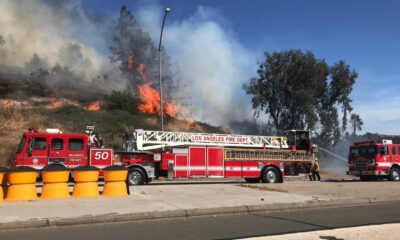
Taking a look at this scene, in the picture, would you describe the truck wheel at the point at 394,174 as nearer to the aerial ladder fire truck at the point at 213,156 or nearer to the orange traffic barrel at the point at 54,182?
the aerial ladder fire truck at the point at 213,156

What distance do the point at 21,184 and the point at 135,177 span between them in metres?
7.83

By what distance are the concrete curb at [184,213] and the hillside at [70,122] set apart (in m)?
20.8

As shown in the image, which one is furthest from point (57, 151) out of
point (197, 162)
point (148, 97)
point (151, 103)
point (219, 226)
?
point (148, 97)

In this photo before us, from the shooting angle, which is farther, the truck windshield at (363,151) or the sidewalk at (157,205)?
the truck windshield at (363,151)

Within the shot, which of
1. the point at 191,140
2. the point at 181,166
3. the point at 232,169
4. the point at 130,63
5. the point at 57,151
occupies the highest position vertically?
the point at 130,63

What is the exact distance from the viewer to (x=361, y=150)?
2609 cm

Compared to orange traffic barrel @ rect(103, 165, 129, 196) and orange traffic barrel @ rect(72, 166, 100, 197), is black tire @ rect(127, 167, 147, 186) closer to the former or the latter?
orange traffic barrel @ rect(103, 165, 129, 196)

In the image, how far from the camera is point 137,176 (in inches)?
773

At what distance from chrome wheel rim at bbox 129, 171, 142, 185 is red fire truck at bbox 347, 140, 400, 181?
1323cm

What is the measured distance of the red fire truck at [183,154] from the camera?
1856 cm

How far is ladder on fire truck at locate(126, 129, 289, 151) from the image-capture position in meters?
21.6

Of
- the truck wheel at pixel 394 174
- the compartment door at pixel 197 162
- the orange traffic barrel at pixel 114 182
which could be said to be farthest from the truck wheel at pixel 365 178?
the orange traffic barrel at pixel 114 182

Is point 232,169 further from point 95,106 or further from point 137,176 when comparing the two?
point 95,106

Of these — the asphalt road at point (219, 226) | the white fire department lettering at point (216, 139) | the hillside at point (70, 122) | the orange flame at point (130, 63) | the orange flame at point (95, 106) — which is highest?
the orange flame at point (130, 63)
